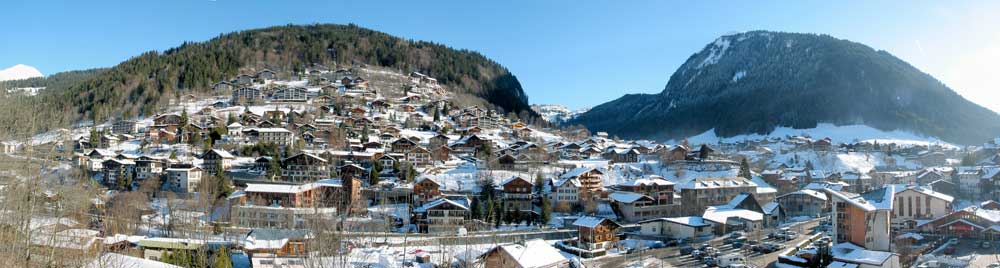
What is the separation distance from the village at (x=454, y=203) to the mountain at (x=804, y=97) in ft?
119

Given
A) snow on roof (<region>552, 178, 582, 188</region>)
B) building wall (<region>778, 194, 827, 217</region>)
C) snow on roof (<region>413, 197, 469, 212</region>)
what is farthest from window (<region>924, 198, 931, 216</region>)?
snow on roof (<region>413, 197, 469, 212</region>)

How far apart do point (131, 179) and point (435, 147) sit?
1640 cm

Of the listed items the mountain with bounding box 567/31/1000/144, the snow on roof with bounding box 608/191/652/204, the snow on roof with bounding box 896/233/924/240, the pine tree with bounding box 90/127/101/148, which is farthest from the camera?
the mountain with bounding box 567/31/1000/144

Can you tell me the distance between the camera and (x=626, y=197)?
31.1m

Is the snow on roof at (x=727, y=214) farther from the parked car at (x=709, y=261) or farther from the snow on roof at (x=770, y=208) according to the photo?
the parked car at (x=709, y=261)

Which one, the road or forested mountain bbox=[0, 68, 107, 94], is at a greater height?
forested mountain bbox=[0, 68, 107, 94]

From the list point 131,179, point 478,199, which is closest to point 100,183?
point 131,179

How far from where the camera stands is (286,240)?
848 inches

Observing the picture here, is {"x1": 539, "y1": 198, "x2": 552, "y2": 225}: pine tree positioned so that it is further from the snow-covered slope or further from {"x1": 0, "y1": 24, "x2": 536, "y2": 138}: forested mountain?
the snow-covered slope

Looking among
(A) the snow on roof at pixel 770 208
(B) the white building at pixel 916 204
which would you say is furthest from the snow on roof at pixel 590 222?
(B) the white building at pixel 916 204

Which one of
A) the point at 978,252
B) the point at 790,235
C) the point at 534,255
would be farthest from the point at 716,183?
the point at 534,255

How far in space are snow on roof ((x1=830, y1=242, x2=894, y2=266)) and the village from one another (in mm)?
77

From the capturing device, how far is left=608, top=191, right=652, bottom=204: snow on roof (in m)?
30.7

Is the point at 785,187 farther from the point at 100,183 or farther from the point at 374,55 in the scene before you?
the point at 374,55
